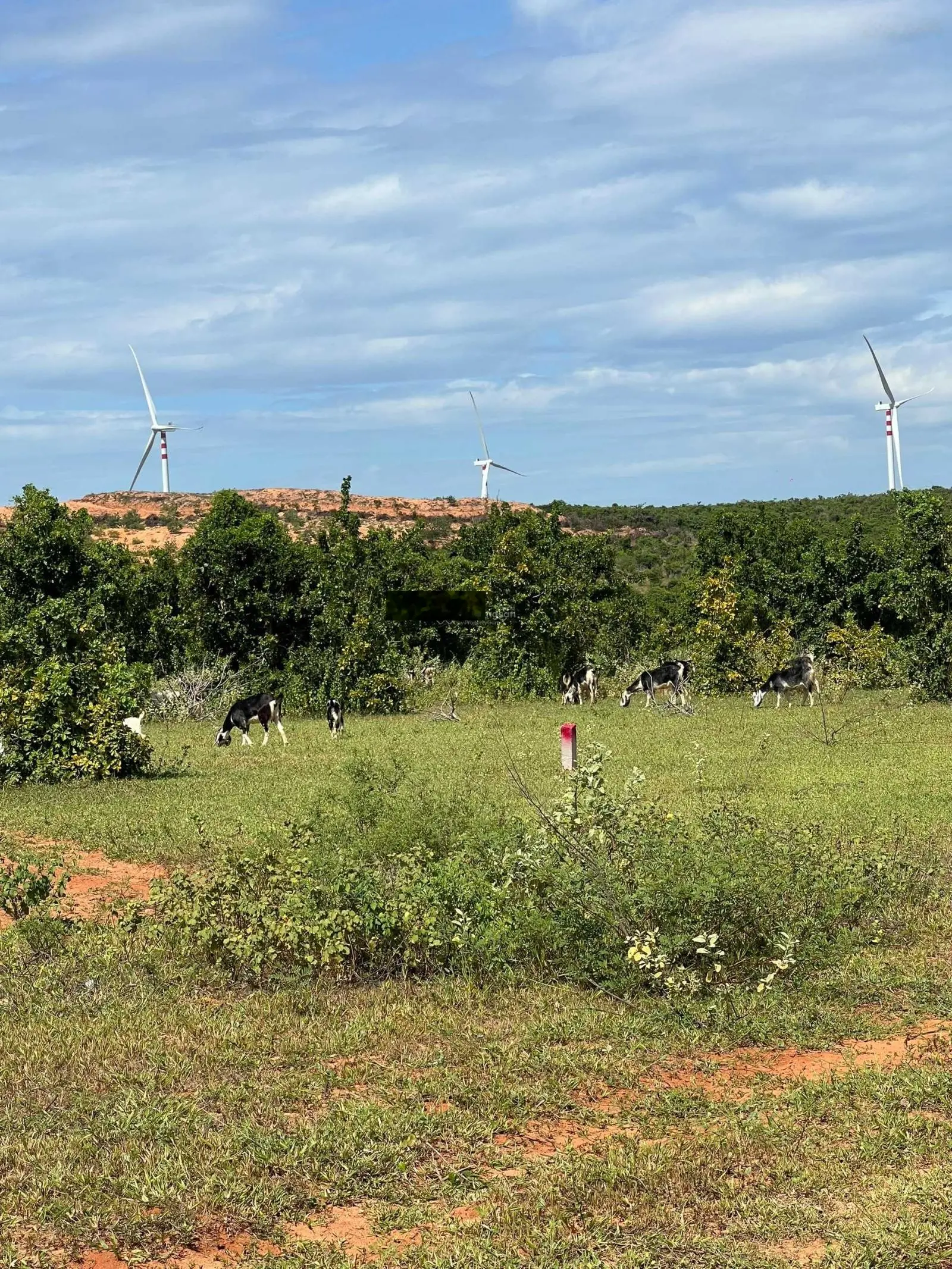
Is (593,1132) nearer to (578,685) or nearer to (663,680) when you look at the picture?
(663,680)

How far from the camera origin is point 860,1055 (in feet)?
23.7

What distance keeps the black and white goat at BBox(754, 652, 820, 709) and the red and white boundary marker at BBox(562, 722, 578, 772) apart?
11251 mm

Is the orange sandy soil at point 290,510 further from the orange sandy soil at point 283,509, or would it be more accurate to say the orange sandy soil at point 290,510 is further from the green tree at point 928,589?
the green tree at point 928,589

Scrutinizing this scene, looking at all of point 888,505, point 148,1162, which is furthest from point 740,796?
point 888,505

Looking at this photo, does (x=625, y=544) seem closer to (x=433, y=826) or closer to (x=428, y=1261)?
(x=433, y=826)

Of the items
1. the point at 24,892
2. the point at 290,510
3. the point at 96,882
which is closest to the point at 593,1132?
the point at 24,892

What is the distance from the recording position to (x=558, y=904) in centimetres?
875

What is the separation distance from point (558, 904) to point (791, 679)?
762 inches

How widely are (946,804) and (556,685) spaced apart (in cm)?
1704

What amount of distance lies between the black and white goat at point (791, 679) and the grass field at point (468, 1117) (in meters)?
17.3

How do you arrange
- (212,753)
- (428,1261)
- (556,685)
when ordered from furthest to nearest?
(556,685)
(212,753)
(428,1261)

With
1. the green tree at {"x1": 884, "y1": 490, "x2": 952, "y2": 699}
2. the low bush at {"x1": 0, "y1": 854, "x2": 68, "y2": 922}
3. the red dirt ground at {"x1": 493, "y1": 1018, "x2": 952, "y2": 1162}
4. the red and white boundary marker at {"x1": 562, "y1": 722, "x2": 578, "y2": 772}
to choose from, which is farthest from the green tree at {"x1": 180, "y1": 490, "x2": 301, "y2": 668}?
the red dirt ground at {"x1": 493, "y1": 1018, "x2": 952, "y2": 1162}

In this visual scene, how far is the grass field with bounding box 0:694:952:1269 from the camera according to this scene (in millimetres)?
5281

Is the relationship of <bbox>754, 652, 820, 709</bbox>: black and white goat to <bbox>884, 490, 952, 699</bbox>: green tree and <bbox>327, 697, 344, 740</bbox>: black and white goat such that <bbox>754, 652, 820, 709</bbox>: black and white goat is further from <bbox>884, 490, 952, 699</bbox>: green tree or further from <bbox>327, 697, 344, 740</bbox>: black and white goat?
<bbox>327, 697, 344, 740</bbox>: black and white goat
